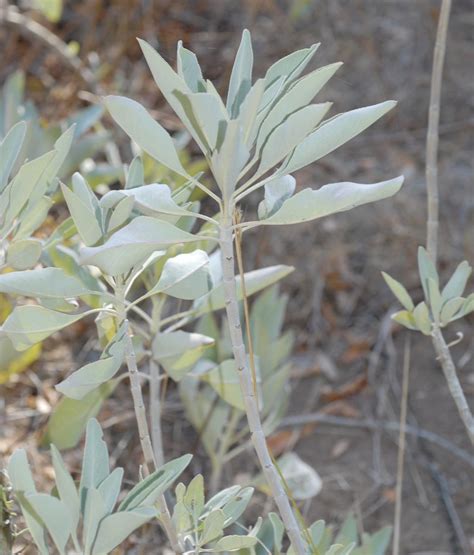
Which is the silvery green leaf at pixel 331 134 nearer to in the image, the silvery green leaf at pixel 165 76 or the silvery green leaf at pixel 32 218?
the silvery green leaf at pixel 165 76

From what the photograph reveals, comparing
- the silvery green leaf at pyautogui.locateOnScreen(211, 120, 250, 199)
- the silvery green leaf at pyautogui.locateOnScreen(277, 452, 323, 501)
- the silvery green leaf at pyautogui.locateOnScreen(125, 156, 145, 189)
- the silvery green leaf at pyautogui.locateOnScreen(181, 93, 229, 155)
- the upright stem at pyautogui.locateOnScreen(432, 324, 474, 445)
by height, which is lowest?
the silvery green leaf at pyautogui.locateOnScreen(277, 452, 323, 501)

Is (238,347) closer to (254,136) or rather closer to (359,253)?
(254,136)

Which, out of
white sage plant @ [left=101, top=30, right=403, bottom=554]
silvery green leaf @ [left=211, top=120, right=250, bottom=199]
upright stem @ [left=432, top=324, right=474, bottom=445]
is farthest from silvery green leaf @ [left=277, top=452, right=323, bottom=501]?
silvery green leaf @ [left=211, top=120, right=250, bottom=199]

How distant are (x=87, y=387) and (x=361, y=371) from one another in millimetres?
1309

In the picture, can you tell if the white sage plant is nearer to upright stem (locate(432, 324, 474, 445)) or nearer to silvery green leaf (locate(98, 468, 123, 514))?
silvery green leaf (locate(98, 468, 123, 514))

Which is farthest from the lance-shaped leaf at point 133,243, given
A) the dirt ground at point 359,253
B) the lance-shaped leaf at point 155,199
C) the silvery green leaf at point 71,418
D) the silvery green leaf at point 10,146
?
the dirt ground at point 359,253

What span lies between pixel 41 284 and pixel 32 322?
1.6 inches

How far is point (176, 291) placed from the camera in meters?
0.82

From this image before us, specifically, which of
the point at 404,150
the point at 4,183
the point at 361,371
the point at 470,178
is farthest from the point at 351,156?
the point at 4,183

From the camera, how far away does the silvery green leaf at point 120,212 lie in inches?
28.9

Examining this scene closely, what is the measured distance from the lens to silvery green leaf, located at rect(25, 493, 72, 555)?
67cm

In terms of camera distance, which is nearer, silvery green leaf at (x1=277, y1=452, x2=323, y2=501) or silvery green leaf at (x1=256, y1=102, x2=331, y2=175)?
silvery green leaf at (x1=256, y1=102, x2=331, y2=175)

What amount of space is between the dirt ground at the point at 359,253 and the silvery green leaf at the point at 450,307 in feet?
2.41

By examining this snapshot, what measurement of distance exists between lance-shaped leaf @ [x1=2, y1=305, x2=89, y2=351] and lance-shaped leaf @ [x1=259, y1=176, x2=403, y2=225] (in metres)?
0.21
